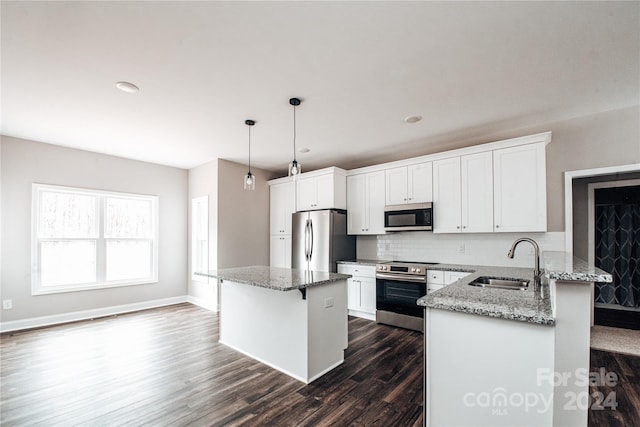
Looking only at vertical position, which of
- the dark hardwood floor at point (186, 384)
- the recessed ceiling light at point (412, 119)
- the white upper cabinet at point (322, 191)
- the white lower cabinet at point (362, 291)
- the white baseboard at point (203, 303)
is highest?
the recessed ceiling light at point (412, 119)

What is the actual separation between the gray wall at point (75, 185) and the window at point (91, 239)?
104mm

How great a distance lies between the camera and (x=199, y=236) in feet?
18.6

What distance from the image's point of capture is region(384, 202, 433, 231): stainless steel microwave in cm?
410

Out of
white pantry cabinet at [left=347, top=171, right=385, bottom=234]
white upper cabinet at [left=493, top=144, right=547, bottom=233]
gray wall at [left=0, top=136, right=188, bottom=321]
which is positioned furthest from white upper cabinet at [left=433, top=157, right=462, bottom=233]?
gray wall at [left=0, top=136, right=188, bottom=321]

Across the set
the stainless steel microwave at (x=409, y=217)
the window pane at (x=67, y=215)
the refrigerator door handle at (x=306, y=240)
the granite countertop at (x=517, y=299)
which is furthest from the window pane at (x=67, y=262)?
the granite countertop at (x=517, y=299)

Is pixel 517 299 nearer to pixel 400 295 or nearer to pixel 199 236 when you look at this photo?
pixel 400 295

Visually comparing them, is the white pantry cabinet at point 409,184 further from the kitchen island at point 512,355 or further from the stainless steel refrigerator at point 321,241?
the kitchen island at point 512,355

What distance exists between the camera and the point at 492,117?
11.1ft

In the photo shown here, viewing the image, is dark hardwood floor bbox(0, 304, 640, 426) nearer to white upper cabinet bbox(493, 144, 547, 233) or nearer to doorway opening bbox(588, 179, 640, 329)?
white upper cabinet bbox(493, 144, 547, 233)

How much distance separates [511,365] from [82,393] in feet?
10.2

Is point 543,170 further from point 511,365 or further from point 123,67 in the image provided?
point 123,67

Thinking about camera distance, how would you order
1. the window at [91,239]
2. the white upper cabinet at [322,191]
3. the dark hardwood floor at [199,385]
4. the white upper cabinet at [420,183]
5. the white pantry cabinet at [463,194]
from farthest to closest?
the white upper cabinet at [322,191], the window at [91,239], the white upper cabinet at [420,183], the white pantry cabinet at [463,194], the dark hardwood floor at [199,385]

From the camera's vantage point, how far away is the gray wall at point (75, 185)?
4.00 meters

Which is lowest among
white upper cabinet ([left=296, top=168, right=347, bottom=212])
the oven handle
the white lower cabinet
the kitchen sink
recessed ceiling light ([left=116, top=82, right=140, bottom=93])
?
the white lower cabinet
